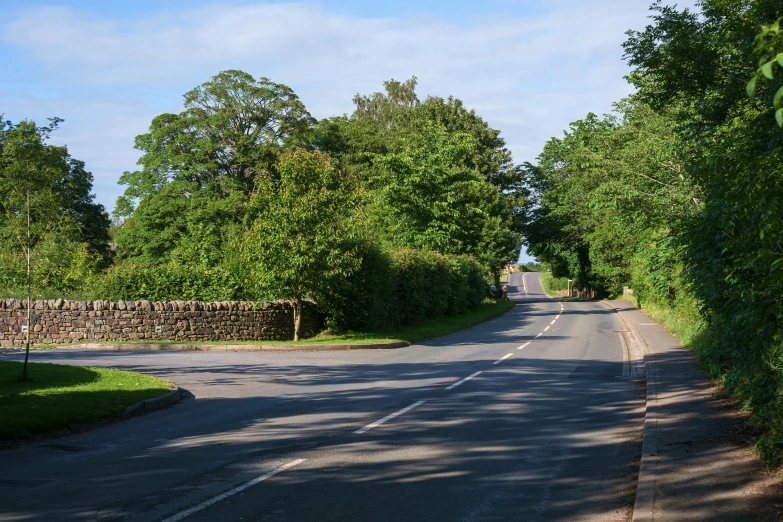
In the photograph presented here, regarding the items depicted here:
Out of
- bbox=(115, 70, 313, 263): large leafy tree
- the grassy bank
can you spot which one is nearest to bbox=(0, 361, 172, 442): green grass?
the grassy bank

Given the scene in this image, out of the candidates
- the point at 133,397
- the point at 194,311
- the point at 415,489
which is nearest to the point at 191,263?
the point at 194,311

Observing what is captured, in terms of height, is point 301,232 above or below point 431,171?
below

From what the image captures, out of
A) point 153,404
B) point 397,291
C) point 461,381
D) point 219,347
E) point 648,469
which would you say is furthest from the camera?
point 397,291

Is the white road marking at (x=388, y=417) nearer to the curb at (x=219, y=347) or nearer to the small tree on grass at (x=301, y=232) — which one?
the curb at (x=219, y=347)

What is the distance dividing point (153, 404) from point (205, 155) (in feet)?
128

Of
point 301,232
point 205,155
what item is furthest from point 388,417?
point 205,155

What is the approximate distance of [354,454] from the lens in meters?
8.70

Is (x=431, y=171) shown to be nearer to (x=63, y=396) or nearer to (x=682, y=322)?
(x=682, y=322)

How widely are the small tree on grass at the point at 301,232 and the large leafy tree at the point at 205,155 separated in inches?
857

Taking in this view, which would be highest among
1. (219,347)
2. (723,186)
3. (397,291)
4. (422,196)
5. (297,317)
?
(422,196)

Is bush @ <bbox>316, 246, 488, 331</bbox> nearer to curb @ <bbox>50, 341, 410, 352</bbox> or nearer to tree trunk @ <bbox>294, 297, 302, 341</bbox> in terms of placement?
tree trunk @ <bbox>294, 297, 302, 341</bbox>

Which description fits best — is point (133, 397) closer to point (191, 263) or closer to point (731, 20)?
point (731, 20)

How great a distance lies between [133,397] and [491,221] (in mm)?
48185

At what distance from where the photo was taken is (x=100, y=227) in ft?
190
